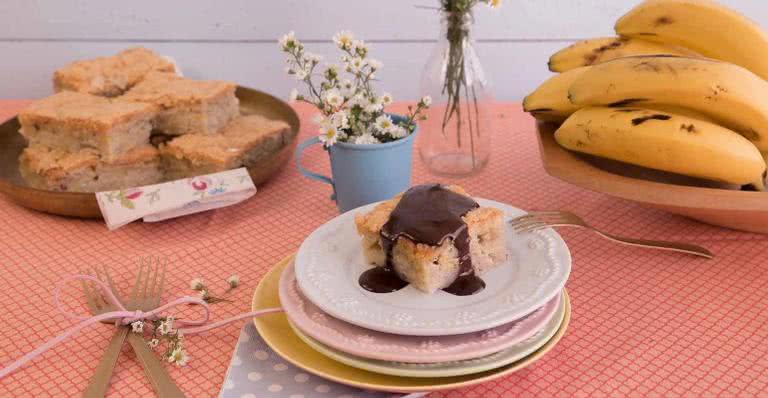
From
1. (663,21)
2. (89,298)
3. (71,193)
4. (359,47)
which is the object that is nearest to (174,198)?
(71,193)

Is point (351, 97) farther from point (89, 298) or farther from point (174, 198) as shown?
point (89, 298)

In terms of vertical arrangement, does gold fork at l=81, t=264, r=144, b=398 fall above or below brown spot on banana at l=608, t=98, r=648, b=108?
below

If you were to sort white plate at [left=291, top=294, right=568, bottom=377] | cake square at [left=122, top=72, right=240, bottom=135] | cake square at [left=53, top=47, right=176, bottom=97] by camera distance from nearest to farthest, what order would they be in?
white plate at [left=291, top=294, right=568, bottom=377]
cake square at [left=122, top=72, right=240, bottom=135]
cake square at [left=53, top=47, right=176, bottom=97]

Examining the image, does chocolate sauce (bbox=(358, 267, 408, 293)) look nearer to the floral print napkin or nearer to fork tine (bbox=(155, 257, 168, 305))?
fork tine (bbox=(155, 257, 168, 305))

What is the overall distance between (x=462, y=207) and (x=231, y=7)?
4.34 ft

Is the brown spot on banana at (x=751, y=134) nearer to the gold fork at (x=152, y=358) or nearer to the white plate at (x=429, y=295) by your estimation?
the white plate at (x=429, y=295)

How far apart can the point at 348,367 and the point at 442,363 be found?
0.10m

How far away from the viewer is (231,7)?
79.8 inches

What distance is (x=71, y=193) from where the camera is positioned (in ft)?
3.86

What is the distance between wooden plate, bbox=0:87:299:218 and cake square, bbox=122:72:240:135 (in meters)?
0.09

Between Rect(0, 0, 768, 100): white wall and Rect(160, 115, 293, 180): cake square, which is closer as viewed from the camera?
Rect(160, 115, 293, 180): cake square

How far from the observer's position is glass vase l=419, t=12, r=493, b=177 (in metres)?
1.24

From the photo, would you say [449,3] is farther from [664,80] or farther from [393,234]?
[393,234]

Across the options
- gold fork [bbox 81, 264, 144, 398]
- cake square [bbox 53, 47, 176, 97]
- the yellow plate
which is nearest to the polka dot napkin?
the yellow plate
